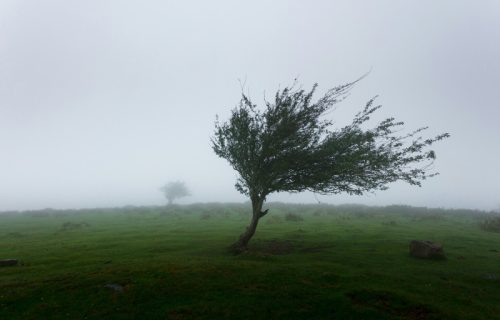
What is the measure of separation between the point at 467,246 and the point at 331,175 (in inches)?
677

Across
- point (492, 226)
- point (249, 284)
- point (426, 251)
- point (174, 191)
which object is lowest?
point (249, 284)

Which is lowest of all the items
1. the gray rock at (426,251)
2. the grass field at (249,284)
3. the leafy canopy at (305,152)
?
the grass field at (249,284)

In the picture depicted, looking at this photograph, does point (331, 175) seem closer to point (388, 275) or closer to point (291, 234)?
point (388, 275)

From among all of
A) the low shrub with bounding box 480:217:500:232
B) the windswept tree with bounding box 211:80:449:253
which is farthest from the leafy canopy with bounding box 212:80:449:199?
the low shrub with bounding box 480:217:500:232

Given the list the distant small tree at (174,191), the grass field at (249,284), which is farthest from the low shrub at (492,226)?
the distant small tree at (174,191)

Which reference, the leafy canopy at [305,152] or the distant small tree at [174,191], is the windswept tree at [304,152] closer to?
the leafy canopy at [305,152]

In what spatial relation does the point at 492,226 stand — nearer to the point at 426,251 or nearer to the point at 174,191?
the point at 426,251

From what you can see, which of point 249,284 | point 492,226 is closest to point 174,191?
point 492,226

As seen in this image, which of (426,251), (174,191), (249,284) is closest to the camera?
(249,284)

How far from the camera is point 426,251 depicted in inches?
1016

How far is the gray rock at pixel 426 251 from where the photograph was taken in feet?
84.2

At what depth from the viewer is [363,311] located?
50.4 ft

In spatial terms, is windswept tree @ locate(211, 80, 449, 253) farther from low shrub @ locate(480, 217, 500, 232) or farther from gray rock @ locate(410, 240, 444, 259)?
low shrub @ locate(480, 217, 500, 232)

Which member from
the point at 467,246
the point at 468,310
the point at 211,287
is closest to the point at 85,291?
the point at 211,287
